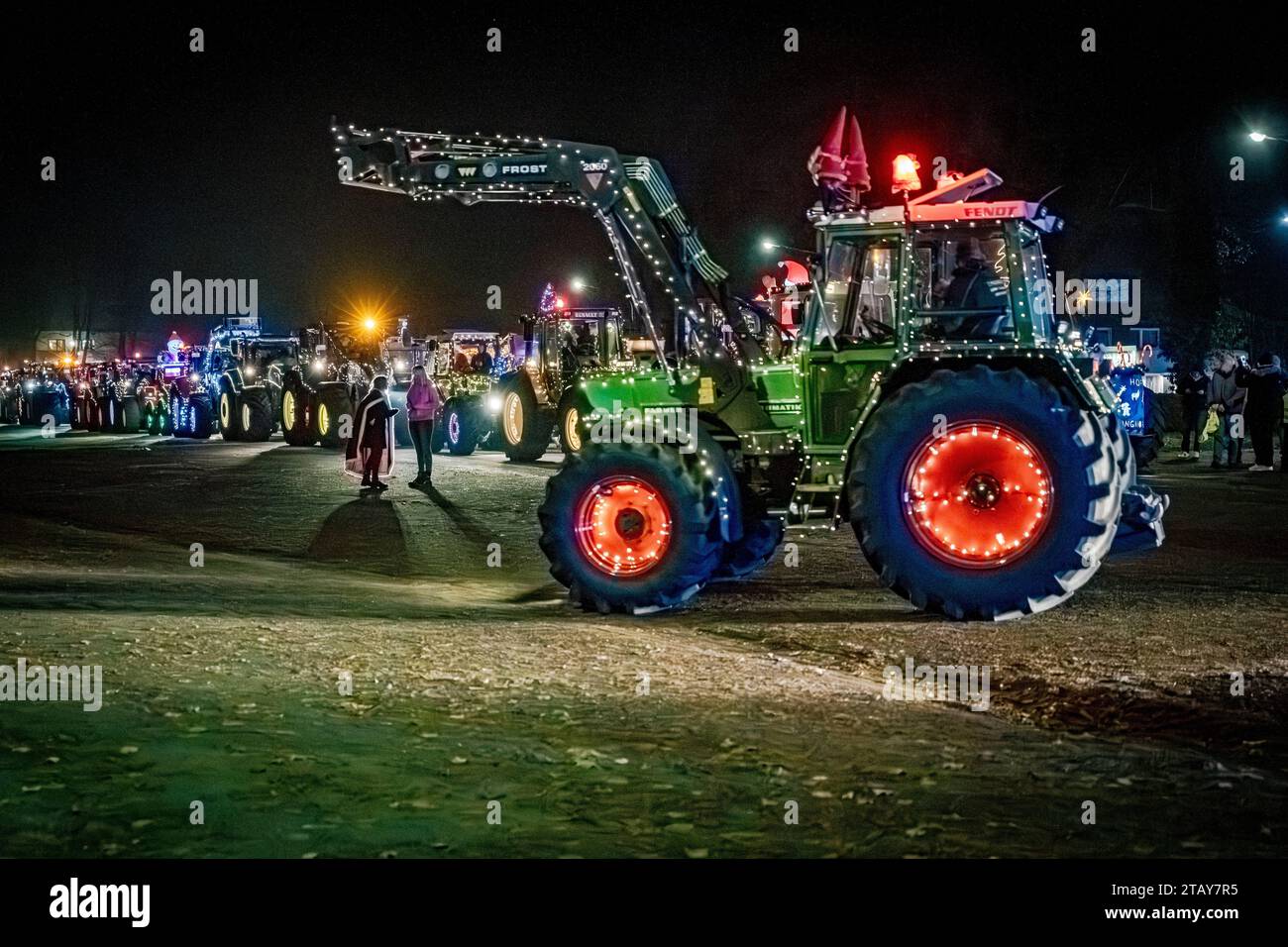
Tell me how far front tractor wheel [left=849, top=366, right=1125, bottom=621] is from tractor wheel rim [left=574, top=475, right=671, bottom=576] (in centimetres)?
143

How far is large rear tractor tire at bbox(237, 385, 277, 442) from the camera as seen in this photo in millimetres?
37250

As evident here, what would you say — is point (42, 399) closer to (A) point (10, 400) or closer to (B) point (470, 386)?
(A) point (10, 400)

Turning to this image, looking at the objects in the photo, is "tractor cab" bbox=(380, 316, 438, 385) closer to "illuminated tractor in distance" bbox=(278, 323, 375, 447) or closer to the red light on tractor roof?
"illuminated tractor in distance" bbox=(278, 323, 375, 447)

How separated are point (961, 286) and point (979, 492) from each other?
1.51m

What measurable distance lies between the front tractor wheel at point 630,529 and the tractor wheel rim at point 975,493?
1.43 m

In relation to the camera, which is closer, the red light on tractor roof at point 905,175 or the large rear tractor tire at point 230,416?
the red light on tractor roof at point 905,175

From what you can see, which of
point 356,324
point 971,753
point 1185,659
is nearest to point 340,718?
point 971,753

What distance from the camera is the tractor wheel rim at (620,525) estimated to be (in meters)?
10.4

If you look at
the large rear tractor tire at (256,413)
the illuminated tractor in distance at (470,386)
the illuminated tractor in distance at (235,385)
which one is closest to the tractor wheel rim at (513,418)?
the illuminated tractor in distance at (470,386)

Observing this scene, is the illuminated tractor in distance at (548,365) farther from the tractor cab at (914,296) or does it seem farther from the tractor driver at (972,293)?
the tractor driver at (972,293)

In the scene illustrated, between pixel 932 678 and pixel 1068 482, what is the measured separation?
221 centimetres

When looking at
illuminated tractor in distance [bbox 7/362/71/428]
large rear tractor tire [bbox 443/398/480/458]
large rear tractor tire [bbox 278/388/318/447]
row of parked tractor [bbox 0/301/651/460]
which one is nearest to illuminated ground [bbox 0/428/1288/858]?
row of parked tractor [bbox 0/301/651/460]

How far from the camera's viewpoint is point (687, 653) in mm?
8734
